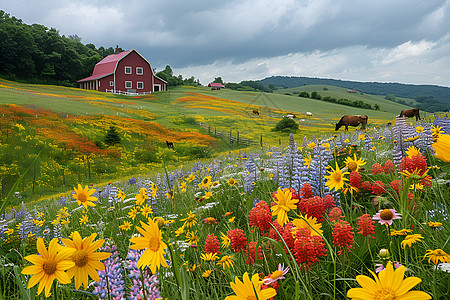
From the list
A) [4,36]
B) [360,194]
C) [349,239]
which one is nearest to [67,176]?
[360,194]

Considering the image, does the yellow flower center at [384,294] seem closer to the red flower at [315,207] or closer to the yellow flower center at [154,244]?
the yellow flower center at [154,244]

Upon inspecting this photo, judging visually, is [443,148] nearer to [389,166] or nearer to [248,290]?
[248,290]

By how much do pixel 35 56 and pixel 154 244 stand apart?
24.4 metres

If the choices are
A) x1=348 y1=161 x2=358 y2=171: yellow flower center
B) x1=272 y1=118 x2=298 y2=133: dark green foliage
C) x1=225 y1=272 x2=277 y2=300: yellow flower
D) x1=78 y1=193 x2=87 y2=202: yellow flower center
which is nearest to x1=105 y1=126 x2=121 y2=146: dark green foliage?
x1=272 y1=118 x2=298 y2=133: dark green foliage

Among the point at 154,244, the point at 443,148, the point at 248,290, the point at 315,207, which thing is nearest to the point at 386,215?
the point at 315,207

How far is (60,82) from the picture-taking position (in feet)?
69.5

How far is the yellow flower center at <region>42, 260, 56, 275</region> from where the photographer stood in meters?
0.79

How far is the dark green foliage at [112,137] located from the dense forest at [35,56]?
488 inches

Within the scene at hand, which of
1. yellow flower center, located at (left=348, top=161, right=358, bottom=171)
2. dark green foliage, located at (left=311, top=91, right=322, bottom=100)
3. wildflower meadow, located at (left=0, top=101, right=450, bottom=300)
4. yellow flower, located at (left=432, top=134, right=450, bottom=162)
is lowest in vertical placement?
wildflower meadow, located at (left=0, top=101, right=450, bottom=300)

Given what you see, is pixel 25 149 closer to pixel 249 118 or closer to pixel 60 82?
pixel 249 118

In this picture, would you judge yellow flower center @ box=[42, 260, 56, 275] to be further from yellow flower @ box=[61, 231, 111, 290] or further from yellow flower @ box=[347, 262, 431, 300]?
yellow flower @ box=[347, 262, 431, 300]

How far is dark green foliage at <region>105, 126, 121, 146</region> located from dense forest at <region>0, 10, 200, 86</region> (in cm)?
1241

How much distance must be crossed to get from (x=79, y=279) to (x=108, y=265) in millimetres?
987

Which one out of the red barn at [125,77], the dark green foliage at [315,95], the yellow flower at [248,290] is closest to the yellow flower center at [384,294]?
the yellow flower at [248,290]
